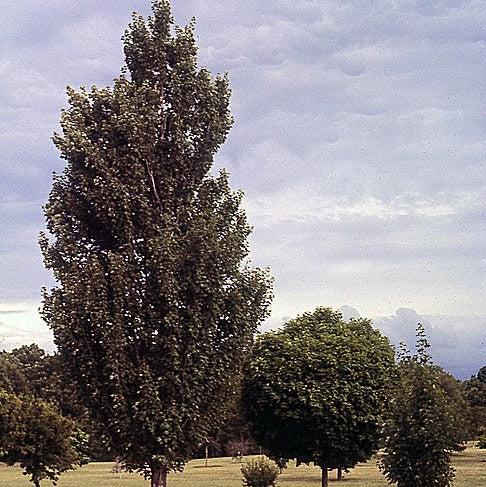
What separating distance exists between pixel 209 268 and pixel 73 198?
12.4 ft

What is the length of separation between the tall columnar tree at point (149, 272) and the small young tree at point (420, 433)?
4662mm

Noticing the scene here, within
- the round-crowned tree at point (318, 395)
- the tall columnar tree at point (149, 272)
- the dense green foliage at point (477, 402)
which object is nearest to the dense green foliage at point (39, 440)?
the round-crowned tree at point (318, 395)

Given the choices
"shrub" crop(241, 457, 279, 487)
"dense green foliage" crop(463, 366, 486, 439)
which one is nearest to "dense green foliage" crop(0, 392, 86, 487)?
"shrub" crop(241, 457, 279, 487)

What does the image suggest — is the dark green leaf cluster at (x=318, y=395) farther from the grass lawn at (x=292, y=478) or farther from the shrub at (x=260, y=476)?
the grass lawn at (x=292, y=478)

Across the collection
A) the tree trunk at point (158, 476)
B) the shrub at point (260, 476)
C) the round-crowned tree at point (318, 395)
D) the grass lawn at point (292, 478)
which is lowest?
the grass lawn at point (292, 478)

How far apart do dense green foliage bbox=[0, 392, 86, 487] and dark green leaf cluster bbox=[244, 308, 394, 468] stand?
772 centimetres

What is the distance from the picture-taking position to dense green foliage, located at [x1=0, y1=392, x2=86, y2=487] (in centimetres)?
3216

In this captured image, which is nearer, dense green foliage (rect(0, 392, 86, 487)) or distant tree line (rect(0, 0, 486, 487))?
distant tree line (rect(0, 0, 486, 487))

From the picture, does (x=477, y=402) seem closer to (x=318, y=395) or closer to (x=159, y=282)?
(x=318, y=395)

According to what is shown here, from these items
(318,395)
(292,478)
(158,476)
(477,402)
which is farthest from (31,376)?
(158,476)

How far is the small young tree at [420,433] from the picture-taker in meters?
21.4

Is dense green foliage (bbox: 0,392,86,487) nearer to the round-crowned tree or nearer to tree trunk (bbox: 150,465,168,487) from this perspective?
the round-crowned tree

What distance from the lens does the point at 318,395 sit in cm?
2922

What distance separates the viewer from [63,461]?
32719mm
